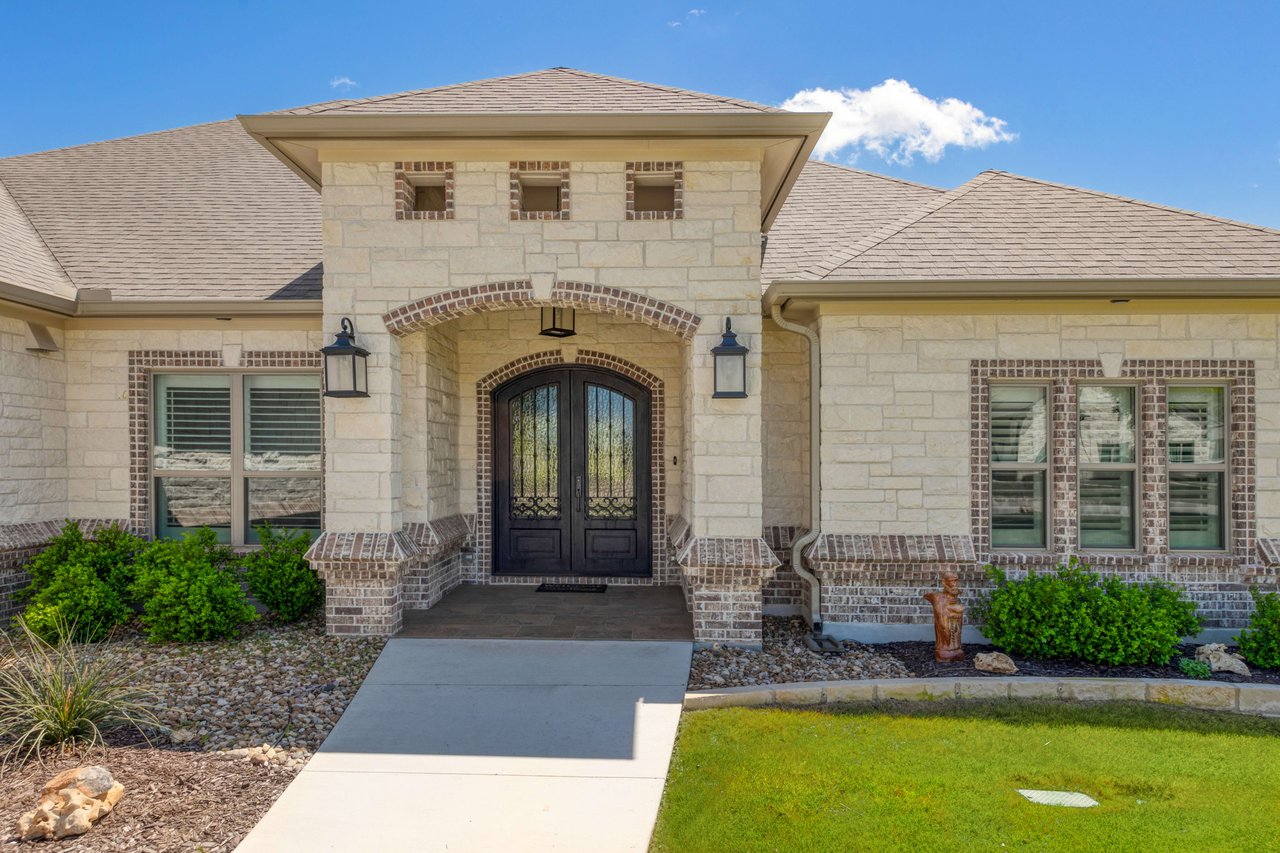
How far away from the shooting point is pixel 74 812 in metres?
3.62

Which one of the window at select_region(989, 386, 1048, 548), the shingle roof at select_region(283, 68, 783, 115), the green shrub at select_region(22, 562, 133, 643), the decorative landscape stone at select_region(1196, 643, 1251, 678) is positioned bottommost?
the decorative landscape stone at select_region(1196, 643, 1251, 678)

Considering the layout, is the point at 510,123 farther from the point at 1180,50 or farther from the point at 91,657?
the point at 1180,50

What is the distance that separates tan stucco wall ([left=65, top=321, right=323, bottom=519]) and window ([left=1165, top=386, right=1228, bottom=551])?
837 centimetres

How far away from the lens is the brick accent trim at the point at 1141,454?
669 centimetres

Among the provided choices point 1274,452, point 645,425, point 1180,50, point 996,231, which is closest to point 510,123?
point 645,425

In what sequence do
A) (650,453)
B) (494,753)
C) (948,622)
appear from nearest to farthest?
(494,753)
(948,622)
(650,453)

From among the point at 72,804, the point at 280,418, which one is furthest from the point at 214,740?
the point at 280,418

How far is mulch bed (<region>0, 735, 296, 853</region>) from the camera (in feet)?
11.8

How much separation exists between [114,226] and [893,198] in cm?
932

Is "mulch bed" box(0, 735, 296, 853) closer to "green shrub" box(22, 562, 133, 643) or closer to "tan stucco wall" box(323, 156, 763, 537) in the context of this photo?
"tan stucco wall" box(323, 156, 763, 537)

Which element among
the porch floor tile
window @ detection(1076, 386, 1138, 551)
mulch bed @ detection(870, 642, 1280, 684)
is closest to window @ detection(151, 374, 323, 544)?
the porch floor tile

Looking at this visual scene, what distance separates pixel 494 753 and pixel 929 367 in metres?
4.88

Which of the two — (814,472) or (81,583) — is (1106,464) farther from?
(81,583)

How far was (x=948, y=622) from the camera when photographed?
6.07 metres
